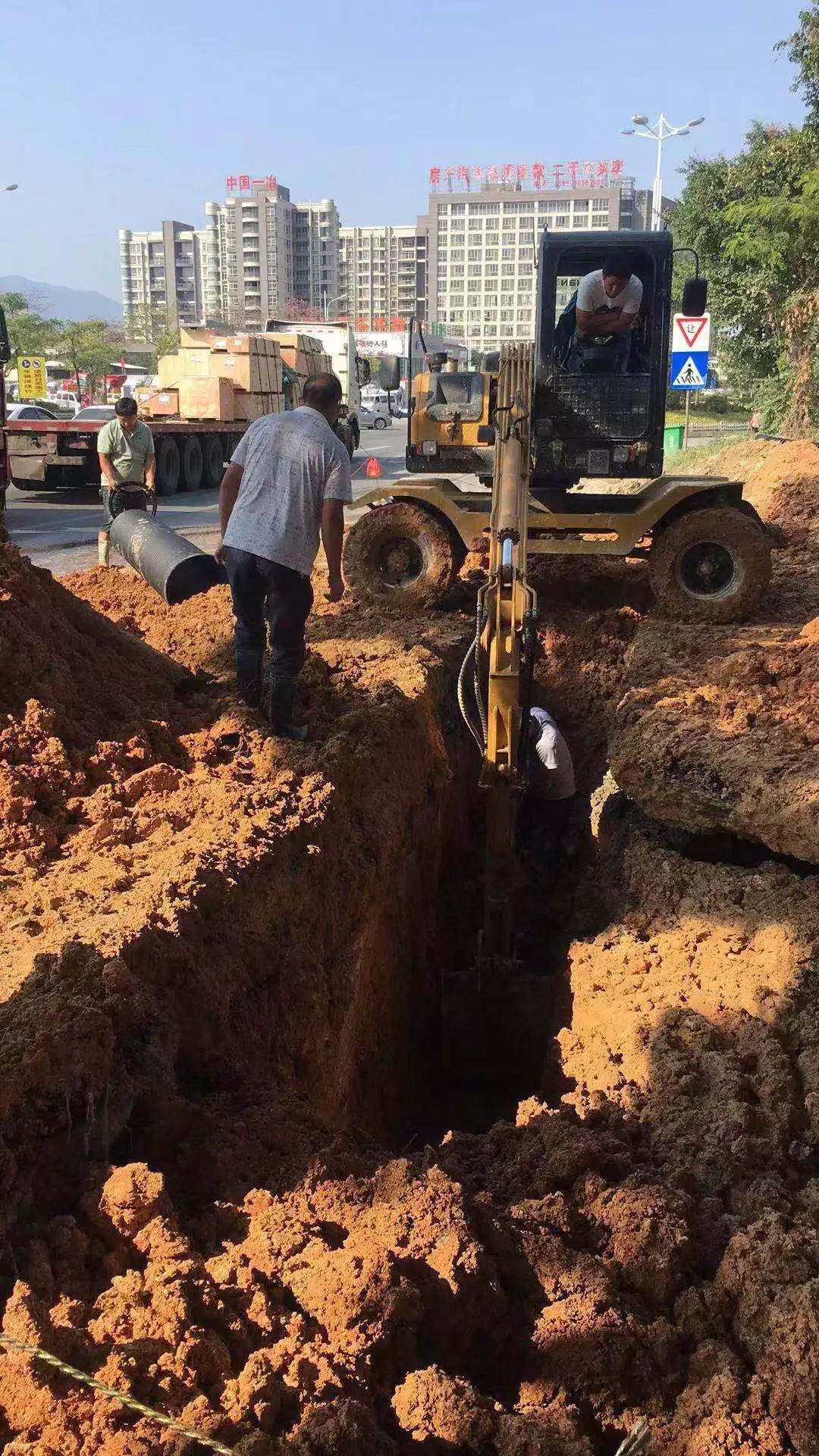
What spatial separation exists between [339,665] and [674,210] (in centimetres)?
2728

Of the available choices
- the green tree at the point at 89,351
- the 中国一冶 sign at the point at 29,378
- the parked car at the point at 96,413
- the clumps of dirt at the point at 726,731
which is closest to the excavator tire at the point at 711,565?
the clumps of dirt at the point at 726,731

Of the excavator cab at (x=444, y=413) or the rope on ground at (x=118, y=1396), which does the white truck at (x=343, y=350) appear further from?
the rope on ground at (x=118, y=1396)

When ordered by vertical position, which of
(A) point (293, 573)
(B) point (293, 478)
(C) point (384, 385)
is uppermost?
(C) point (384, 385)

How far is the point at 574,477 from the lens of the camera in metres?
8.54

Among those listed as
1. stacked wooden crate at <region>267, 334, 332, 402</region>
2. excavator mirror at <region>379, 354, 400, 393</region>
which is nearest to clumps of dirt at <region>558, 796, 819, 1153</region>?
excavator mirror at <region>379, 354, 400, 393</region>

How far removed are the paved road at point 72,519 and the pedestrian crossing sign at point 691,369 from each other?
5.15 metres

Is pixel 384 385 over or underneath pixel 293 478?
over

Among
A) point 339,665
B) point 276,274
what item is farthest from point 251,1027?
point 276,274

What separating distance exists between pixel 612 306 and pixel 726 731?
152 inches

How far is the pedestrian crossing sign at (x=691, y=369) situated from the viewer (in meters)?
14.0

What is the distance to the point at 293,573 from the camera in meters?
5.32

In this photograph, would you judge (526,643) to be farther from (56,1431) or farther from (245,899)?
(56,1431)

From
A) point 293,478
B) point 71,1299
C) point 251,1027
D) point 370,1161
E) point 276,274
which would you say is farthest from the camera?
point 276,274

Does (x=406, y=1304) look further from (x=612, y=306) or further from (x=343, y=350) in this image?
(x=343, y=350)
